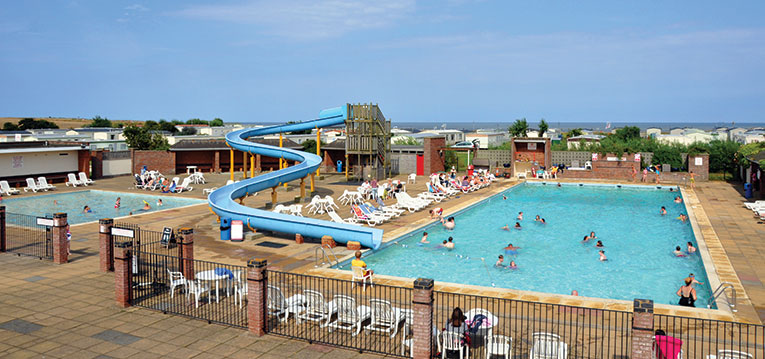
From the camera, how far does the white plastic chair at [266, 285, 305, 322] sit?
11656 mm

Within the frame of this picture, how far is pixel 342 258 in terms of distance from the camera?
1722cm

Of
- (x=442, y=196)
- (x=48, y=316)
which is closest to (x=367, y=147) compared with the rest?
(x=442, y=196)

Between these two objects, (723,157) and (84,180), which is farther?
(723,157)

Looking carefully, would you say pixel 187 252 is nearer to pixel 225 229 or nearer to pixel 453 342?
pixel 225 229

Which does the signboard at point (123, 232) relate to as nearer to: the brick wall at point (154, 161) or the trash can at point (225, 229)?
the trash can at point (225, 229)

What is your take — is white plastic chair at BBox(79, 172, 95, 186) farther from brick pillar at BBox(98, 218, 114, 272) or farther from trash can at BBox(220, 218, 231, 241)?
brick pillar at BBox(98, 218, 114, 272)

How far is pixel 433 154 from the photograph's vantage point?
43.2 m

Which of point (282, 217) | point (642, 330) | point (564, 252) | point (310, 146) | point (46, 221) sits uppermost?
point (310, 146)

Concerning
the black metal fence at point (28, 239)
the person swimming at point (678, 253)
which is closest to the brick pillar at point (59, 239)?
the black metal fence at point (28, 239)

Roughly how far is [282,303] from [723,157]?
39.1 meters

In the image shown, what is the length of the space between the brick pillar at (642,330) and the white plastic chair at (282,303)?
6.16m

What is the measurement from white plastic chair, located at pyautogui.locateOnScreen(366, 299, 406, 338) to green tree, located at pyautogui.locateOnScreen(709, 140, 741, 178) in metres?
37.4

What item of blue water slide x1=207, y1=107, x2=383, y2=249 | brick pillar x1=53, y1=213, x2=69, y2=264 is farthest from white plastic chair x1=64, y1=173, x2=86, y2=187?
brick pillar x1=53, y1=213, x2=69, y2=264

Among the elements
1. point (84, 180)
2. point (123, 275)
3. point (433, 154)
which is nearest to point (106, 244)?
point (123, 275)
